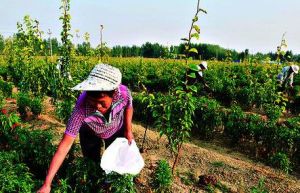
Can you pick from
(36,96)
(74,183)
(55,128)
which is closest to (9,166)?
(74,183)

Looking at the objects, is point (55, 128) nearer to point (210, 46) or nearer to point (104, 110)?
point (104, 110)

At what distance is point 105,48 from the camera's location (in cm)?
937

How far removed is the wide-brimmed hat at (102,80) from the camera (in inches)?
94.0

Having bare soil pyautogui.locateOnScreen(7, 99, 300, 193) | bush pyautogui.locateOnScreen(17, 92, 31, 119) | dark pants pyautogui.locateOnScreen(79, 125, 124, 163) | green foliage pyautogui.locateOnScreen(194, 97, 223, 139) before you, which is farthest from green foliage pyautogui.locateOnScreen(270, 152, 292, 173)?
bush pyautogui.locateOnScreen(17, 92, 31, 119)

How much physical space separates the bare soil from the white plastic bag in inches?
55.4

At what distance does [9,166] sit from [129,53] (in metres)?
49.9

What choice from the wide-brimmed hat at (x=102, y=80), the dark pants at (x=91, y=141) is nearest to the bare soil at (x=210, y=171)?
the dark pants at (x=91, y=141)

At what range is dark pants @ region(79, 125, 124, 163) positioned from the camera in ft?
10.7

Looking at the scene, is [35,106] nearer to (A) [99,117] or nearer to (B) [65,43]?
(B) [65,43]

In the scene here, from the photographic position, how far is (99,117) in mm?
2844

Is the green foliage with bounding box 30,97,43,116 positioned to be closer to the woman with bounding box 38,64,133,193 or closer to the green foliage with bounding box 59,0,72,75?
the green foliage with bounding box 59,0,72,75

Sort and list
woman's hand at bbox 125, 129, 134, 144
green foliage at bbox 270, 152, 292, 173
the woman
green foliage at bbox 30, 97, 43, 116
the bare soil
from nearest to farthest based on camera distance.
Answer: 1. the woman
2. woman's hand at bbox 125, 129, 134, 144
3. the bare soil
4. green foliage at bbox 270, 152, 292, 173
5. green foliage at bbox 30, 97, 43, 116

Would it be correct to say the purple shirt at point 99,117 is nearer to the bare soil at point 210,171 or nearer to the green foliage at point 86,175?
the green foliage at point 86,175

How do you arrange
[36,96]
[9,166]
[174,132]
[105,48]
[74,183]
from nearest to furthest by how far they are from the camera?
[9,166] → [74,183] → [174,132] → [36,96] → [105,48]
